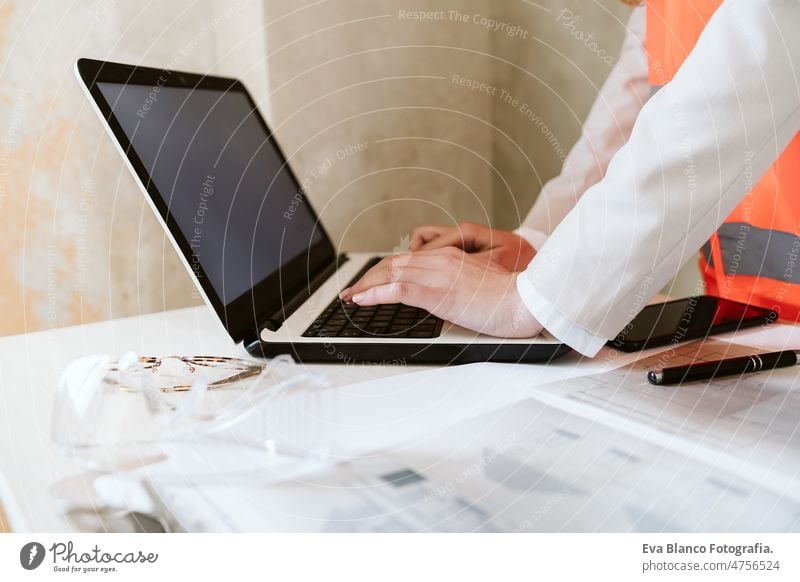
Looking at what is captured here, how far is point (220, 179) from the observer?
0.61 metres

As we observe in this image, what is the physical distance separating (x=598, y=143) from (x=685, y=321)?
36cm

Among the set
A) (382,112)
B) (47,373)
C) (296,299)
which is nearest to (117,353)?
(47,373)

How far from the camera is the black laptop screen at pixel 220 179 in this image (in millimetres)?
504

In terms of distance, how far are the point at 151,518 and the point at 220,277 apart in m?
0.23

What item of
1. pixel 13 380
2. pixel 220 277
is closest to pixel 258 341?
pixel 220 277

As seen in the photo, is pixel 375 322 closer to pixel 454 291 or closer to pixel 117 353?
pixel 454 291

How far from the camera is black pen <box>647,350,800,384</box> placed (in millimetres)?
424

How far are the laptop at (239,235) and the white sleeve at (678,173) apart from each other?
0.05 m

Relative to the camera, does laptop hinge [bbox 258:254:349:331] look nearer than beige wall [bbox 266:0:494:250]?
Yes

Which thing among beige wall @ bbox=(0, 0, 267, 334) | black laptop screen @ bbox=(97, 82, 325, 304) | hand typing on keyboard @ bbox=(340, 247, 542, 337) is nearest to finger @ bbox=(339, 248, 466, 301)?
hand typing on keyboard @ bbox=(340, 247, 542, 337)
